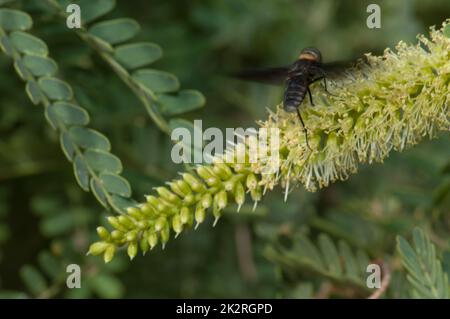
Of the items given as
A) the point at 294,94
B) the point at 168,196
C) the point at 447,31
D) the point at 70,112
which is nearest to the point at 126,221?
the point at 168,196

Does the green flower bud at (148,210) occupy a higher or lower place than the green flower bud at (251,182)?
lower

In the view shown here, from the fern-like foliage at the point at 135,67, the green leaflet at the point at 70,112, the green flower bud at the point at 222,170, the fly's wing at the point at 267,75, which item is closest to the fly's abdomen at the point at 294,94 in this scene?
the fly's wing at the point at 267,75

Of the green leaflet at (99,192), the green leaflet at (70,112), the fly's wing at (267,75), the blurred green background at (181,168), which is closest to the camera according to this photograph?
the green leaflet at (99,192)

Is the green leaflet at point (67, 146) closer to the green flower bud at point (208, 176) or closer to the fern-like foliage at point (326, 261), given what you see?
the green flower bud at point (208, 176)

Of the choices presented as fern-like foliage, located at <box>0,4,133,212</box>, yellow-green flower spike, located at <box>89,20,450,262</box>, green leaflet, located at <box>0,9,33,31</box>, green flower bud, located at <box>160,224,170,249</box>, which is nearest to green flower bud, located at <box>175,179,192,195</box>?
yellow-green flower spike, located at <box>89,20,450,262</box>

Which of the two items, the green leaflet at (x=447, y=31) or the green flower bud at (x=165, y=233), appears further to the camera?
the green leaflet at (x=447, y=31)

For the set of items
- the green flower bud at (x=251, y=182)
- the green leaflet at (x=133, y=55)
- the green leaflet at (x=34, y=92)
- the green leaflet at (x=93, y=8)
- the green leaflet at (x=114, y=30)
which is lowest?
the green flower bud at (x=251, y=182)

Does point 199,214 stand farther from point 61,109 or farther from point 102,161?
point 61,109
